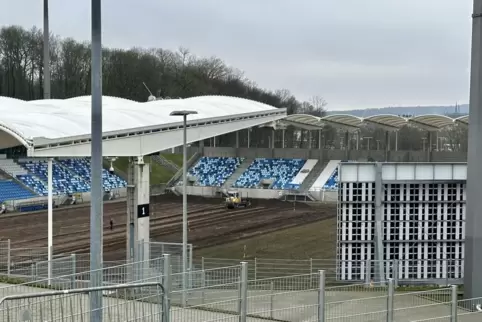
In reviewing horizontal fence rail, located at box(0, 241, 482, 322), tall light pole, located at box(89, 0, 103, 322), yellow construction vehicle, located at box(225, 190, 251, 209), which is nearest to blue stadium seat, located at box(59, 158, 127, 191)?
yellow construction vehicle, located at box(225, 190, 251, 209)

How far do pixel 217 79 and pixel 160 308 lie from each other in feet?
316

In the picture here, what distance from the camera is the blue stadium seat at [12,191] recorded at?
1844 inches

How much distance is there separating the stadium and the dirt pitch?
12 centimetres

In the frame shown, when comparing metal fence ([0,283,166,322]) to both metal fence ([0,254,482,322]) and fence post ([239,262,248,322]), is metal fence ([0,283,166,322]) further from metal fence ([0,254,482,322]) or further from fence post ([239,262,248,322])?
fence post ([239,262,248,322])

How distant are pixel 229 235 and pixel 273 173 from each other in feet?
92.3

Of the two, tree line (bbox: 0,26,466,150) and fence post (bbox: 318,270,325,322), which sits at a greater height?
tree line (bbox: 0,26,466,150)

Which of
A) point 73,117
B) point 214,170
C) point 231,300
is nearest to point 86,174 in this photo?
point 214,170

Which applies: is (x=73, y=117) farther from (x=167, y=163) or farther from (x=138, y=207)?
(x=167, y=163)

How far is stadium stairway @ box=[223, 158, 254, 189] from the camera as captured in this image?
6175cm

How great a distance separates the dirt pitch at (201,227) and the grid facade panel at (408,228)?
922cm

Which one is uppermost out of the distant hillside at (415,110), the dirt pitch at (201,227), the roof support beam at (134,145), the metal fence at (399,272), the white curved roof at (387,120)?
the distant hillside at (415,110)

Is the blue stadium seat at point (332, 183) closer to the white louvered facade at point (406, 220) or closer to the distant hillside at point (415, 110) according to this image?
the distant hillside at point (415, 110)

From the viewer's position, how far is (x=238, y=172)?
64375mm

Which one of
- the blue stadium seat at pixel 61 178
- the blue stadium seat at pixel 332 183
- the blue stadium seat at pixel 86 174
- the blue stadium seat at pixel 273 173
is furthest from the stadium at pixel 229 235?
the blue stadium seat at pixel 273 173
